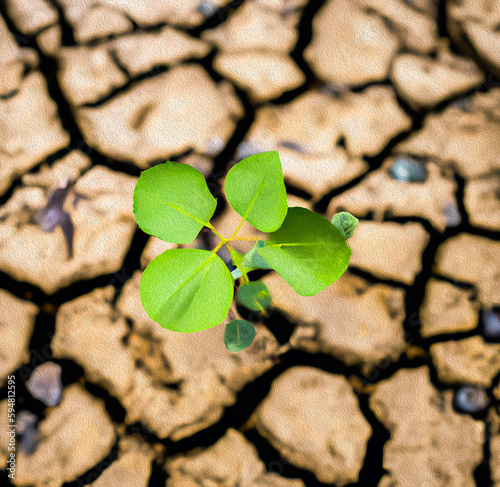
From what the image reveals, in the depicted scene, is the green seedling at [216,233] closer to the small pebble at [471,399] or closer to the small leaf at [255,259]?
the small leaf at [255,259]

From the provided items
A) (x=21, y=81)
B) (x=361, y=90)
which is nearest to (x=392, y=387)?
(x=361, y=90)

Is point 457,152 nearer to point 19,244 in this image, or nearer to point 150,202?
point 150,202

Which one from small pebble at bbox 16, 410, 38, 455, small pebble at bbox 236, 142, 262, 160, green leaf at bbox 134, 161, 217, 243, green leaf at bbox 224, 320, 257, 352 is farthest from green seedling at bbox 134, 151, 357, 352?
small pebble at bbox 16, 410, 38, 455

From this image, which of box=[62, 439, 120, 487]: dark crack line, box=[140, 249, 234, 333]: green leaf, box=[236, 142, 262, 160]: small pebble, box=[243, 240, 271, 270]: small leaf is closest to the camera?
box=[140, 249, 234, 333]: green leaf

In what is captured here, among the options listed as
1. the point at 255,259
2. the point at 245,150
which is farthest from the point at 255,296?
the point at 245,150

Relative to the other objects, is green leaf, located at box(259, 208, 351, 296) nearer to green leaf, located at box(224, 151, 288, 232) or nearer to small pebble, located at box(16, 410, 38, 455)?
green leaf, located at box(224, 151, 288, 232)

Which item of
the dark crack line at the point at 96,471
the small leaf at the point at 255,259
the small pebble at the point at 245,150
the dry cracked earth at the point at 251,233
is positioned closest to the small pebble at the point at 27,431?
the dry cracked earth at the point at 251,233
